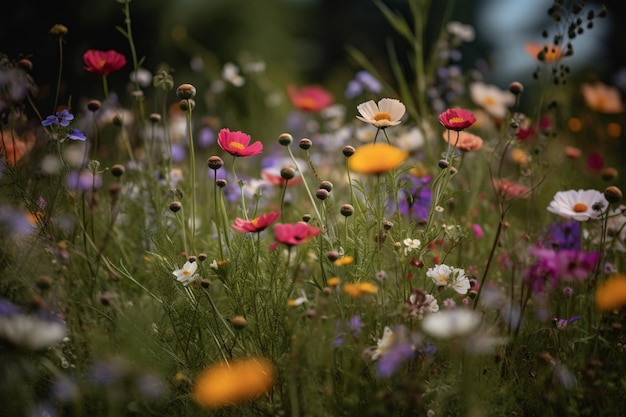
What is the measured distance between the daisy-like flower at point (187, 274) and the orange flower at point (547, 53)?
108 cm

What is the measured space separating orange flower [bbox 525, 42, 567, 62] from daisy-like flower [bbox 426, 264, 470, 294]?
2.41 feet

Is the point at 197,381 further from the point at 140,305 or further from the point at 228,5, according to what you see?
the point at 228,5

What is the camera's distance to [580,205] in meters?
1.41

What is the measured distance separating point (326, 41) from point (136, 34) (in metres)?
4.49

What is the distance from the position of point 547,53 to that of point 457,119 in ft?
2.40

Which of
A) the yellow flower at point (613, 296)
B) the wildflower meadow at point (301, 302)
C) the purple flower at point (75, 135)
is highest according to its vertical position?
the purple flower at point (75, 135)

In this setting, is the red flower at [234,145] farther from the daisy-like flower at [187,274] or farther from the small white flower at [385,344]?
the small white flower at [385,344]

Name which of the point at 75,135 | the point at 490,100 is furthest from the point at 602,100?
the point at 75,135

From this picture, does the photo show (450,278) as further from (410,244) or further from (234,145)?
(234,145)

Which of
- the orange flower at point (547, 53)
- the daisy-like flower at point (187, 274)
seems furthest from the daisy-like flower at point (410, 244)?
the orange flower at point (547, 53)

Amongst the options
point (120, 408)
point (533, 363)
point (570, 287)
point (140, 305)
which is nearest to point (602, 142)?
point (570, 287)

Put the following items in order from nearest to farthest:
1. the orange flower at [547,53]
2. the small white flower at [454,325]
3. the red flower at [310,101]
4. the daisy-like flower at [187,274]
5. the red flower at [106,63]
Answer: the small white flower at [454,325] → the daisy-like flower at [187,274] → the red flower at [106,63] → the orange flower at [547,53] → the red flower at [310,101]

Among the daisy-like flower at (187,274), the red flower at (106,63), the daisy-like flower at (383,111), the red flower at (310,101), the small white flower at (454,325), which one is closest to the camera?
the small white flower at (454,325)

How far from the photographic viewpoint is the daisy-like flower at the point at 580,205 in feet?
4.41
